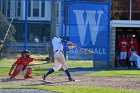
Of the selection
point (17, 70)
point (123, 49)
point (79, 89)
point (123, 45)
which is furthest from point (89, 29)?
point (79, 89)

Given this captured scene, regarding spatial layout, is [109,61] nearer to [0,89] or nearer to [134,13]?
[134,13]

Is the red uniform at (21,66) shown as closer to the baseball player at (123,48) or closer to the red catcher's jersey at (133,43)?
the baseball player at (123,48)

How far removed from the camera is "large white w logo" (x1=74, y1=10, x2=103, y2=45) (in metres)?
26.4

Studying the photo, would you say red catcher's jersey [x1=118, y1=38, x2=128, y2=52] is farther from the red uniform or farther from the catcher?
the red uniform

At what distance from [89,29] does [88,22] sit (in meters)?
0.42

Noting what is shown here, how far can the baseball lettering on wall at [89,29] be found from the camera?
2623cm

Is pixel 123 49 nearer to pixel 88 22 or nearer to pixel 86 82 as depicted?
pixel 88 22

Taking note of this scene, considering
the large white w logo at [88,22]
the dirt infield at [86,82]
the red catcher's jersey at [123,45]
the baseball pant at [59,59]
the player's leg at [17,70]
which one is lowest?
the dirt infield at [86,82]

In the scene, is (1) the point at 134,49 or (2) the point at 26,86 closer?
(2) the point at 26,86

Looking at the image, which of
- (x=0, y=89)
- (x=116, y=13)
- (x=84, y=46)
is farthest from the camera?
(x=116, y=13)

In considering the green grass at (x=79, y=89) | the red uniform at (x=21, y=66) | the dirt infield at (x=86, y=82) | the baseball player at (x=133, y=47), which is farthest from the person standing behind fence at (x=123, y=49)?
the green grass at (x=79, y=89)

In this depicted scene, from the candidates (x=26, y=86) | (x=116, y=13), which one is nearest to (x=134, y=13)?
(x=116, y=13)

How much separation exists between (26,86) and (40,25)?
50.6 feet

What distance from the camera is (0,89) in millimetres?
14477
